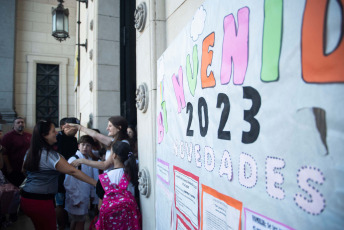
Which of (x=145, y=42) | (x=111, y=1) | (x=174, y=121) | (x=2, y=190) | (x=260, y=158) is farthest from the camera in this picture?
(x=111, y=1)

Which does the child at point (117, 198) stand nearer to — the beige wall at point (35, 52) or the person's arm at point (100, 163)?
the person's arm at point (100, 163)

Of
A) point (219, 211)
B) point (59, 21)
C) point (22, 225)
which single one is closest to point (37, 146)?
point (219, 211)

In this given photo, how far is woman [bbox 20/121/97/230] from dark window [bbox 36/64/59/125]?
27.5ft

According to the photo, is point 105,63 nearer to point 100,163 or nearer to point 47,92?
point 100,163

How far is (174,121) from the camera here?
156 centimetres

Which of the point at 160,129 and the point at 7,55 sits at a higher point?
the point at 7,55

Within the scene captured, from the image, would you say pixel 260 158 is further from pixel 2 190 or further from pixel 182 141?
pixel 2 190

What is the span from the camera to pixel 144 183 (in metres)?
2.46

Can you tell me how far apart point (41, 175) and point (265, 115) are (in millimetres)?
2367

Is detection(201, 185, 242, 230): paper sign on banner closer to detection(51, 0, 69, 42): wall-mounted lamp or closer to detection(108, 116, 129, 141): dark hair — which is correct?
detection(108, 116, 129, 141): dark hair

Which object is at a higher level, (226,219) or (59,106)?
(59,106)

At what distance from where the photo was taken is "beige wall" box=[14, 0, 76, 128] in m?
9.62

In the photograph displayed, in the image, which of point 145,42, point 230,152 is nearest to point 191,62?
point 230,152

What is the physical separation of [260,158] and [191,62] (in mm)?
678
